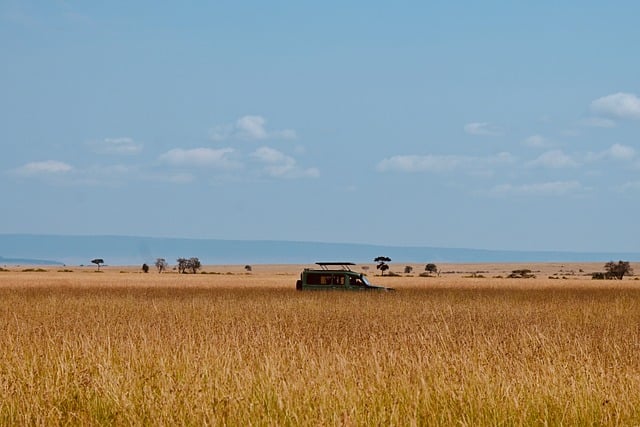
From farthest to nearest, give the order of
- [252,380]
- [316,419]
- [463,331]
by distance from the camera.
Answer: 1. [463,331]
2. [252,380]
3. [316,419]

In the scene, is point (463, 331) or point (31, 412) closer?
point (31, 412)

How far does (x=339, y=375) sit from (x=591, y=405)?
117 inches

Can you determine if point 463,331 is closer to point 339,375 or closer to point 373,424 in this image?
point 339,375

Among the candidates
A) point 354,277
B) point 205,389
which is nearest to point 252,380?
point 205,389

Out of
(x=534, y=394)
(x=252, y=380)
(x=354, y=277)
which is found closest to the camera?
(x=534, y=394)

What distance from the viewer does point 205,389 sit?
9.39 metres

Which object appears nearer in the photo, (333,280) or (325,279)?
(333,280)

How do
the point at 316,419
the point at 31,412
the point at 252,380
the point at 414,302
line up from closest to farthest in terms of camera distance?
the point at 316,419 < the point at 31,412 < the point at 252,380 < the point at 414,302

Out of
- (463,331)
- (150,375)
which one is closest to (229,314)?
(463,331)

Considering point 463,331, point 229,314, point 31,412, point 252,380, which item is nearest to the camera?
point 31,412

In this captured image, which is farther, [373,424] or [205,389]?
[205,389]

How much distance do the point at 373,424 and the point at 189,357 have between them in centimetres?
454

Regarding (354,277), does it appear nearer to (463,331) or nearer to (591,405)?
(463,331)

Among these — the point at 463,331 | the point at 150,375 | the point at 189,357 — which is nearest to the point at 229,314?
the point at 463,331
